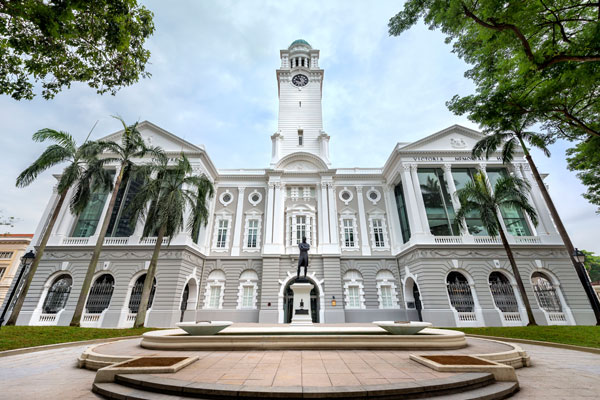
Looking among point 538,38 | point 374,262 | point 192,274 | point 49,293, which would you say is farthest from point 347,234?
point 49,293

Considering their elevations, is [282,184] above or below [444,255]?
above

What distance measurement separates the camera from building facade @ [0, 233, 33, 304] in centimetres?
3488

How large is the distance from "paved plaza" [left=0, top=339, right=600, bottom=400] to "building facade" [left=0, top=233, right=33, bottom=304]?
42759 mm

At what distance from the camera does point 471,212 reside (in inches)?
842

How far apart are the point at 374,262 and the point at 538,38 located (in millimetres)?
17877

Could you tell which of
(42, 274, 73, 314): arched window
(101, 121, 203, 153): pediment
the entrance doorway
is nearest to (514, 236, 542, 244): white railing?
the entrance doorway

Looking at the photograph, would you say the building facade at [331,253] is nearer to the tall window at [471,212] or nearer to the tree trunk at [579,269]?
the tall window at [471,212]

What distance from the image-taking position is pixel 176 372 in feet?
16.4

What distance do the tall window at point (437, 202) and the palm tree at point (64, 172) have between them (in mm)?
24861

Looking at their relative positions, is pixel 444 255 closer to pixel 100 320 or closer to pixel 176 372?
pixel 176 372

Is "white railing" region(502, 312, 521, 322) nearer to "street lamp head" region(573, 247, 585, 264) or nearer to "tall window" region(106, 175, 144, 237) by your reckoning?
"street lamp head" region(573, 247, 585, 264)

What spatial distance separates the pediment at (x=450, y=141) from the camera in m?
22.8

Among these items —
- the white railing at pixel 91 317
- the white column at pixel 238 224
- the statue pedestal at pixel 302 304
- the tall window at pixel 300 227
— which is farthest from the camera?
the tall window at pixel 300 227

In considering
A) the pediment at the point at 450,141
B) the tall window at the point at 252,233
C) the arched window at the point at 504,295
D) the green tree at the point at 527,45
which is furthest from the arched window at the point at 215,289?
the arched window at the point at 504,295
